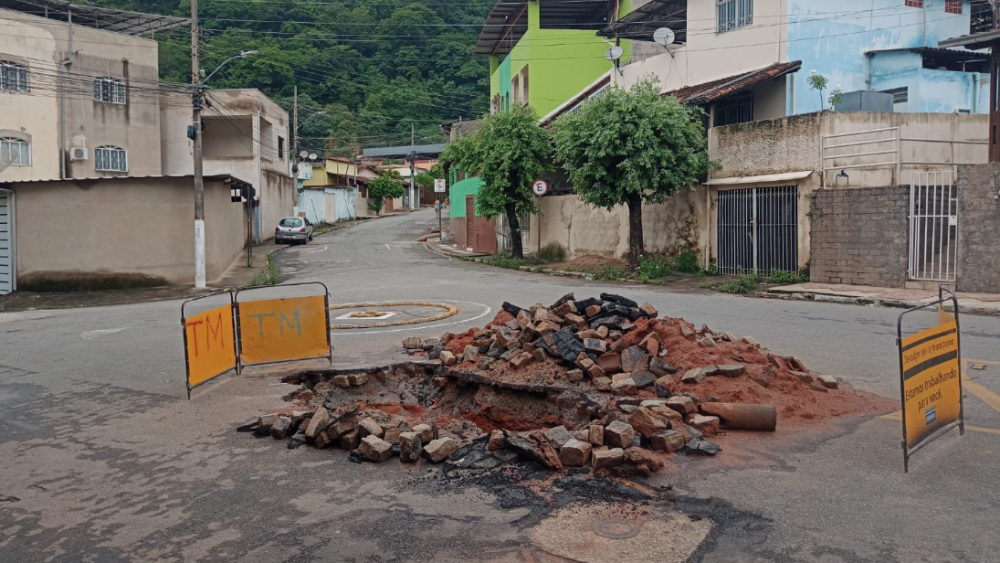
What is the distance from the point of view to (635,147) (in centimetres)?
2097

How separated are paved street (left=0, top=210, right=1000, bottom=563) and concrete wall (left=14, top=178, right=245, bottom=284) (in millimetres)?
13994

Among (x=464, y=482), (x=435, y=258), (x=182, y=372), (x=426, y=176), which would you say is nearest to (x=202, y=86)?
(x=435, y=258)

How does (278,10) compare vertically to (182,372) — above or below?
above

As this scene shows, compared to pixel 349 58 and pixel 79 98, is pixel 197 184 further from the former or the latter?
pixel 349 58

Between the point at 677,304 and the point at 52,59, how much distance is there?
31.5 meters

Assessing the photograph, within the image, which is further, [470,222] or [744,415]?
[470,222]

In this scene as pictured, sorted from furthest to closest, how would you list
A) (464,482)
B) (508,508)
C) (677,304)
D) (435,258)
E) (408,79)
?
(408,79) → (435,258) → (677,304) → (464,482) → (508,508)

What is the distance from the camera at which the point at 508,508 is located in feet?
15.8

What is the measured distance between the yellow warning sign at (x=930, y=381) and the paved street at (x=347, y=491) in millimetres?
275

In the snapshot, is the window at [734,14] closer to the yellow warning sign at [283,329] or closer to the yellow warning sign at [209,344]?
the yellow warning sign at [283,329]

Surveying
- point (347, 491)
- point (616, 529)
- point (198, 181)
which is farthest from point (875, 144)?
point (198, 181)

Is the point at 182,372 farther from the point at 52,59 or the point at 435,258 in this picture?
the point at 52,59

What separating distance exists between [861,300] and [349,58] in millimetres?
48074

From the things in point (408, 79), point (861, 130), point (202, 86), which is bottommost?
point (861, 130)
